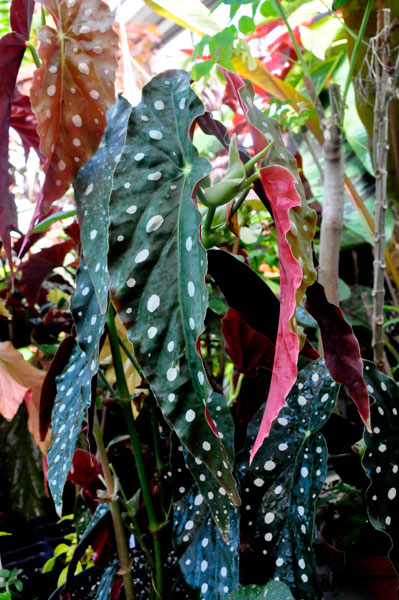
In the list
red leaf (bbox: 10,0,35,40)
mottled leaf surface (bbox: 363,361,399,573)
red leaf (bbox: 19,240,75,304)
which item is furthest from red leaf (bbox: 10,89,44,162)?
mottled leaf surface (bbox: 363,361,399,573)

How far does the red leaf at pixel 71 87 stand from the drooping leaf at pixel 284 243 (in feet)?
0.61

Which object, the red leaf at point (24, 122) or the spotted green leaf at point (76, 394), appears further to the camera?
the red leaf at point (24, 122)

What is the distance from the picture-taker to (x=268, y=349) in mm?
743

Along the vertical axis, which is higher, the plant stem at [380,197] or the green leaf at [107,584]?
the plant stem at [380,197]

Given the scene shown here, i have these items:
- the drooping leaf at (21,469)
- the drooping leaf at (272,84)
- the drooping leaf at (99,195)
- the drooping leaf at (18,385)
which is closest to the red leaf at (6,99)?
the drooping leaf at (99,195)

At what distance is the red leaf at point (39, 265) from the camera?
1.07 meters

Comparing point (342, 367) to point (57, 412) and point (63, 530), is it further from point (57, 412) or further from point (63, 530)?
point (63, 530)

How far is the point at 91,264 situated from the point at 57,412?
0.66 ft

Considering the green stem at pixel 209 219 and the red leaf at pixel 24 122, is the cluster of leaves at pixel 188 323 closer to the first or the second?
the green stem at pixel 209 219

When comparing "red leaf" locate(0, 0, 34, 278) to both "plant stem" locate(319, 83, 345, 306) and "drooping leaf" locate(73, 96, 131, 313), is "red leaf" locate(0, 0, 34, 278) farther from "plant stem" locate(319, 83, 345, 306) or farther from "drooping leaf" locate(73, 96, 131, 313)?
"plant stem" locate(319, 83, 345, 306)

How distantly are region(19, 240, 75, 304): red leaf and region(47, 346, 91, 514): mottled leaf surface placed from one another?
506 mm

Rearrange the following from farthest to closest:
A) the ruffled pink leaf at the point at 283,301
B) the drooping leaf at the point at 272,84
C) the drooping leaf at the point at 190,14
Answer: the drooping leaf at the point at 272,84
the drooping leaf at the point at 190,14
the ruffled pink leaf at the point at 283,301

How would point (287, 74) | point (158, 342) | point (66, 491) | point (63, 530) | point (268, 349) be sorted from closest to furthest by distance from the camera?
point (158, 342), point (268, 349), point (63, 530), point (66, 491), point (287, 74)

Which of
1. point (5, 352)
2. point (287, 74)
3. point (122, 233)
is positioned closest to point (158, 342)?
point (122, 233)
